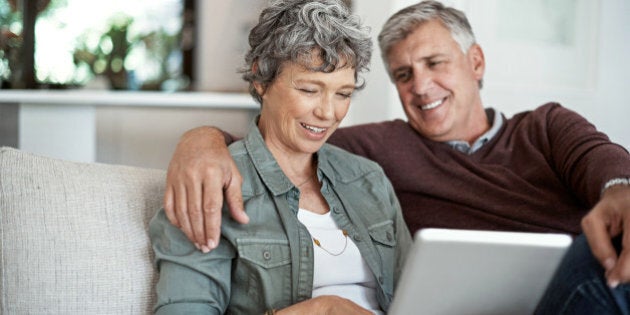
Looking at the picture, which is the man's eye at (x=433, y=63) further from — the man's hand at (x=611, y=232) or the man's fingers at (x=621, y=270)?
the man's fingers at (x=621, y=270)

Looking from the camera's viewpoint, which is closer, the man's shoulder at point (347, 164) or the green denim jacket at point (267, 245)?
the green denim jacket at point (267, 245)

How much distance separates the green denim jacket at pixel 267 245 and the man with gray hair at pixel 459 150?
9 centimetres

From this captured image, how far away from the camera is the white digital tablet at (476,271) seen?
100 centimetres

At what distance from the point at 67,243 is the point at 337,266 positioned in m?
0.50

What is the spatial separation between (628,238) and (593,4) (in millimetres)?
2276

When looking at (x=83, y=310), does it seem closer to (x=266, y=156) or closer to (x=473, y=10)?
(x=266, y=156)

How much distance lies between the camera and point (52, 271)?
4.64ft

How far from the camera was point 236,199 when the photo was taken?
1.34 metres

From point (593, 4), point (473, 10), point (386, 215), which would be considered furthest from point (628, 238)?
point (593, 4)

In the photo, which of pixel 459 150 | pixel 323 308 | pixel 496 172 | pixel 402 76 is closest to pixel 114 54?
pixel 402 76

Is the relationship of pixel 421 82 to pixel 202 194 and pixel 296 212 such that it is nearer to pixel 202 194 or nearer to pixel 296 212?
pixel 296 212

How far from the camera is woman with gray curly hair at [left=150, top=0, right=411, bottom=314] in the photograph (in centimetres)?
135

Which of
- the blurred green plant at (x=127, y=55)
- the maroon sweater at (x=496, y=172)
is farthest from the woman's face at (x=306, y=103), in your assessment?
the blurred green plant at (x=127, y=55)

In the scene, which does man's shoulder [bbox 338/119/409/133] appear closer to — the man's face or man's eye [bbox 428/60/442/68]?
the man's face
